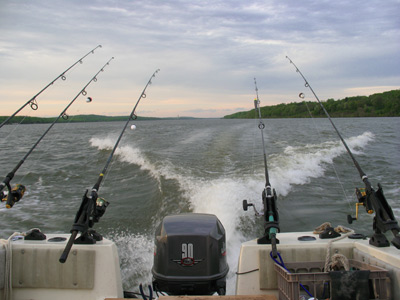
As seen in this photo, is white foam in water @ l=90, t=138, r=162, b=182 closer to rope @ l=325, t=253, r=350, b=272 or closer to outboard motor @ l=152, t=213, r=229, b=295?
outboard motor @ l=152, t=213, r=229, b=295

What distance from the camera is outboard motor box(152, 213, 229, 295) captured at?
2.90 meters

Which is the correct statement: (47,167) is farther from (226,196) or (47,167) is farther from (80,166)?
(226,196)

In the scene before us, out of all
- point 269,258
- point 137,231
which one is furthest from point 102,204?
point 137,231

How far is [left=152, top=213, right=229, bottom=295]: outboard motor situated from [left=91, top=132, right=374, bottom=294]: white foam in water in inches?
54.7

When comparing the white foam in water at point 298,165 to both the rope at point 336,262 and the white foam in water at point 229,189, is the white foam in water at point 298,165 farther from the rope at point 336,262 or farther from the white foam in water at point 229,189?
the rope at point 336,262

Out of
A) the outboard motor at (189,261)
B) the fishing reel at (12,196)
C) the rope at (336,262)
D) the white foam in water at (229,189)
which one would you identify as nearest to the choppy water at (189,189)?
the white foam in water at (229,189)

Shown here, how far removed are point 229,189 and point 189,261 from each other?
4727mm

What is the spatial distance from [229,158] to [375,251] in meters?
8.94

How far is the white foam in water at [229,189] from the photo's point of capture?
16.5ft

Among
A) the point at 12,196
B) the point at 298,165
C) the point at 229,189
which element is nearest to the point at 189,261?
the point at 12,196

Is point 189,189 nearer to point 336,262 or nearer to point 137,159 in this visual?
point 137,159

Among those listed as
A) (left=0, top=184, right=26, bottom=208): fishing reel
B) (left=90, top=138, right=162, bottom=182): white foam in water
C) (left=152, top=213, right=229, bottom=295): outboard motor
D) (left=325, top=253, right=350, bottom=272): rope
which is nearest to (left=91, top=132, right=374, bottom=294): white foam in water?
(left=90, top=138, right=162, bottom=182): white foam in water

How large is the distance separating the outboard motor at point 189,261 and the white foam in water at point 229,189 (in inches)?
54.7

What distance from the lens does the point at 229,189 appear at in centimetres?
760
